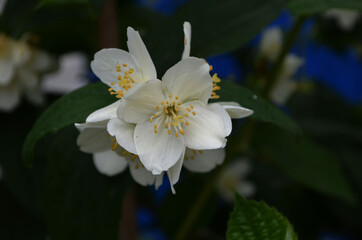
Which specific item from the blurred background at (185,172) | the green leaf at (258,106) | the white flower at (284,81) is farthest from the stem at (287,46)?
the green leaf at (258,106)

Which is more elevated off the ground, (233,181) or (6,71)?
(6,71)

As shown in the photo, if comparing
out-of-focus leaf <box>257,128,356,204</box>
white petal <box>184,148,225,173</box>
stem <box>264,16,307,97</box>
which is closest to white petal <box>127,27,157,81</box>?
white petal <box>184,148,225,173</box>

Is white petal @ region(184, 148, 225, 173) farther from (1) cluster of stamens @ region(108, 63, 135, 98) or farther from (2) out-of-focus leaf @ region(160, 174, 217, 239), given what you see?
(2) out-of-focus leaf @ region(160, 174, 217, 239)

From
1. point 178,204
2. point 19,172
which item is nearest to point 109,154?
point 19,172

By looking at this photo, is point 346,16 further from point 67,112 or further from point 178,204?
point 67,112

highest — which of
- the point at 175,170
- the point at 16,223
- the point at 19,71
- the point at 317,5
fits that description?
the point at 317,5

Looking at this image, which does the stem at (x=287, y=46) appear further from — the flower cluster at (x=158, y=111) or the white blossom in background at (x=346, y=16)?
the white blossom in background at (x=346, y=16)

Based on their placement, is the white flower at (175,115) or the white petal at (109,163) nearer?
the white flower at (175,115)
